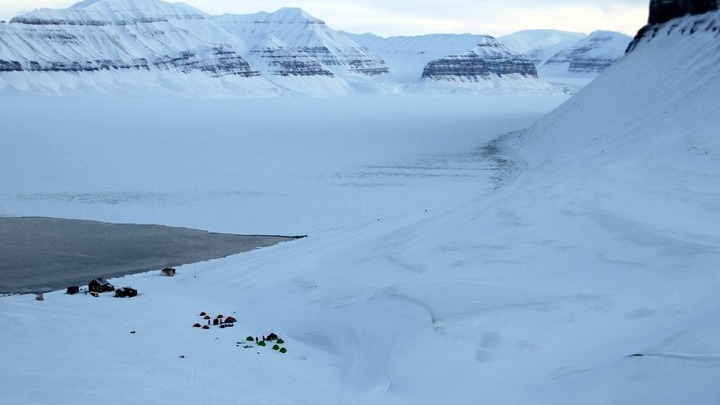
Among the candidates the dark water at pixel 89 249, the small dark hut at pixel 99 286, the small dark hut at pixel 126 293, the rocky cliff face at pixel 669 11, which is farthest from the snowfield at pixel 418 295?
the rocky cliff face at pixel 669 11

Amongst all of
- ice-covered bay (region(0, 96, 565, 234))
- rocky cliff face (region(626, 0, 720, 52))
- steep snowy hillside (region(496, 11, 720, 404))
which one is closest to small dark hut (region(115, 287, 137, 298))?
steep snowy hillside (region(496, 11, 720, 404))

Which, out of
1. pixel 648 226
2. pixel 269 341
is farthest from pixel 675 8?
pixel 269 341

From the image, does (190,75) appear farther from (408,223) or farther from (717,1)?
(408,223)

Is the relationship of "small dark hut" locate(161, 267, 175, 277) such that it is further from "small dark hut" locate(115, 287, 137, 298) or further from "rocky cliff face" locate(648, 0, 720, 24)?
"rocky cliff face" locate(648, 0, 720, 24)

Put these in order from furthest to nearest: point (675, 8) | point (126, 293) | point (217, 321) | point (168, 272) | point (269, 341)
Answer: point (675, 8) → point (168, 272) → point (126, 293) → point (217, 321) → point (269, 341)

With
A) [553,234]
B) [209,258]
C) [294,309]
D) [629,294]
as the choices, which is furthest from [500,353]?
[209,258]

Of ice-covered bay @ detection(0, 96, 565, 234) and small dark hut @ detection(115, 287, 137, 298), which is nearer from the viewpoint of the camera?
small dark hut @ detection(115, 287, 137, 298)

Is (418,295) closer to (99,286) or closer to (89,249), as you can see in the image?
(99,286)
